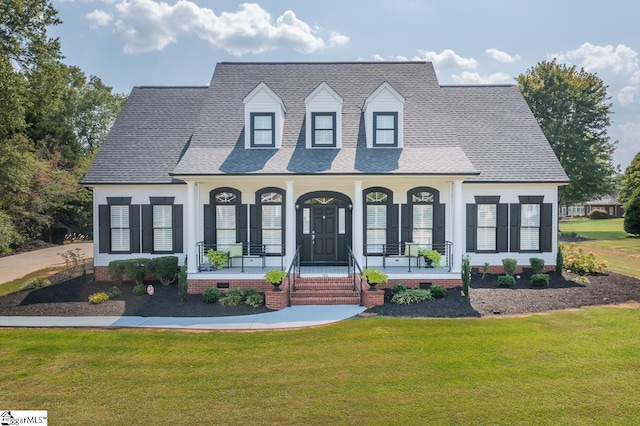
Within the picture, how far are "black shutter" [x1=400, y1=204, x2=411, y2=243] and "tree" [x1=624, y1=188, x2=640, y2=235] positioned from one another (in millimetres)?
30442

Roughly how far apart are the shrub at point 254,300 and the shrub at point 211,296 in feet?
3.20

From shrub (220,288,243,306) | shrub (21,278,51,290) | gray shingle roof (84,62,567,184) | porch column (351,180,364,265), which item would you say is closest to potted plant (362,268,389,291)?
porch column (351,180,364,265)

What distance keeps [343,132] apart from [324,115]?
1.07 metres

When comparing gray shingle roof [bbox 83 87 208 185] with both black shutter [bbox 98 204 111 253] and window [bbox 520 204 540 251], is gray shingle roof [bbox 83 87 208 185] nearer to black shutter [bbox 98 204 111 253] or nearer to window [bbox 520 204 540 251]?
black shutter [bbox 98 204 111 253]

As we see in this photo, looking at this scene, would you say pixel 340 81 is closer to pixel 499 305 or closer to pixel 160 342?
pixel 499 305

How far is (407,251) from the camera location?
49.3 feet

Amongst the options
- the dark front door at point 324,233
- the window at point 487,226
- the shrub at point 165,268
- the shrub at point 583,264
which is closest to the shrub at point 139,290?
the shrub at point 165,268

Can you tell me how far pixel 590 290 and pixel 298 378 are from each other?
11.7 meters

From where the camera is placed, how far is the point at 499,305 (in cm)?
1188

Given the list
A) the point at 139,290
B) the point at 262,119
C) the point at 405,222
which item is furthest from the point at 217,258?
the point at 405,222

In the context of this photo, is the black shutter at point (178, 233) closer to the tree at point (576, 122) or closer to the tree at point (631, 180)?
the tree at point (576, 122)

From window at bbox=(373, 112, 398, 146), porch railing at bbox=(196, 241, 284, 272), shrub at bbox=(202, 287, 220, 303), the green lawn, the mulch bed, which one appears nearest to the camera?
the green lawn

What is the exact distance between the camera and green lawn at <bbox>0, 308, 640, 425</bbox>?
6.17m

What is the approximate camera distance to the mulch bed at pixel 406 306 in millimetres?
11516
